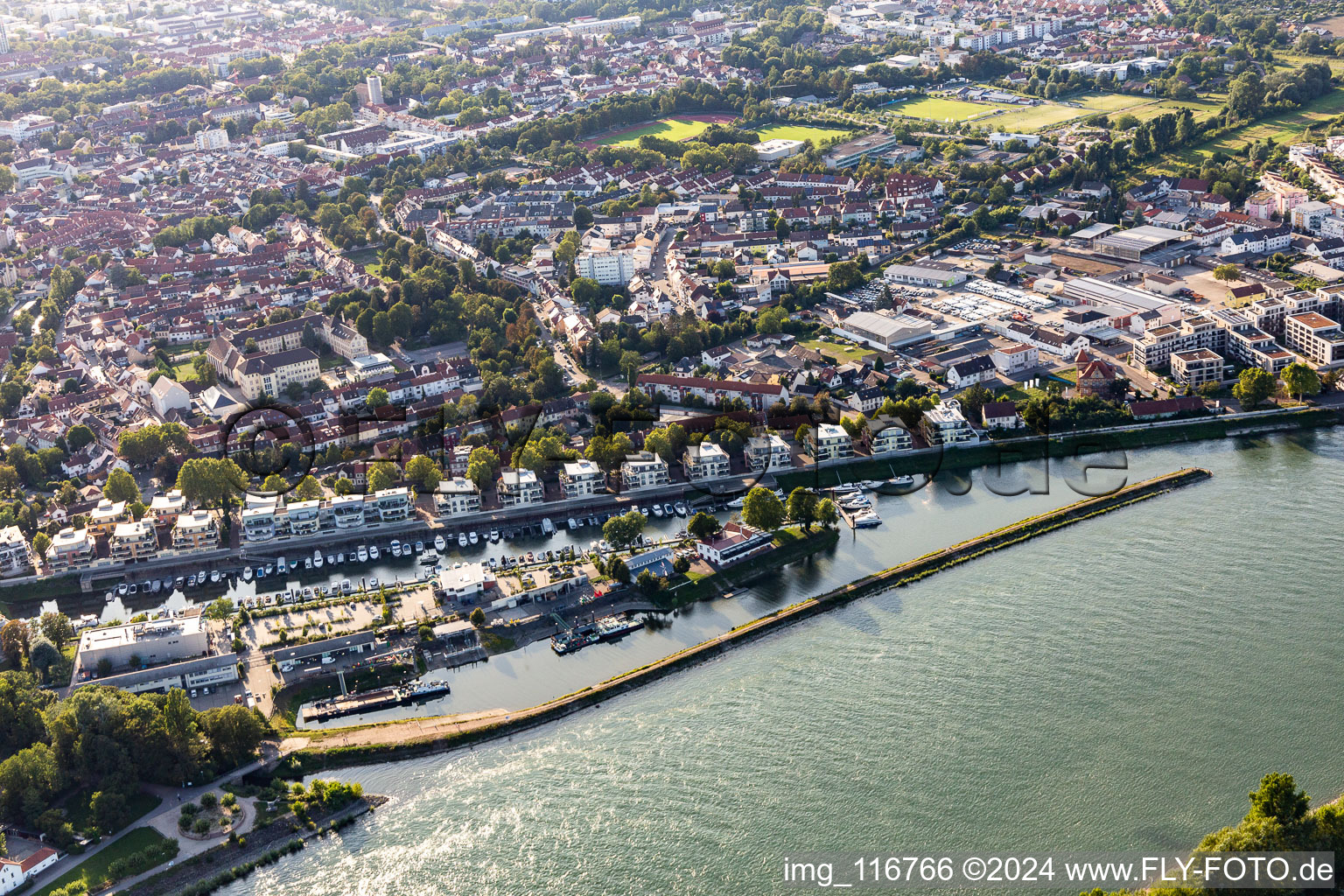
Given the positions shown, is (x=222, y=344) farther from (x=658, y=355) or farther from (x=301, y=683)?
(x=301, y=683)

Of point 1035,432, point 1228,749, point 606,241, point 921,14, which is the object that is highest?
point 921,14

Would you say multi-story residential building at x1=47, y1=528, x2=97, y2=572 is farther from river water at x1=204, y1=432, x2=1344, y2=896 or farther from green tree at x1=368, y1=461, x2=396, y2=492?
river water at x1=204, y1=432, x2=1344, y2=896

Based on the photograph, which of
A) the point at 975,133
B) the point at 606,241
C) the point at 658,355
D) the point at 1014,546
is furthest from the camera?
the point at 975,133

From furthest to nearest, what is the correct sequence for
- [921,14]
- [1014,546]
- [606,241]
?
[921,14], [606,241], [1014,546]

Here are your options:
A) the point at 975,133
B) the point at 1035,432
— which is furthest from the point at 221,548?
the point at 975,133

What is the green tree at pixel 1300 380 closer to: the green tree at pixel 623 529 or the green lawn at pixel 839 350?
the green lawn at pixel 839 350

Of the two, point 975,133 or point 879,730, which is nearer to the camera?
point 879,730

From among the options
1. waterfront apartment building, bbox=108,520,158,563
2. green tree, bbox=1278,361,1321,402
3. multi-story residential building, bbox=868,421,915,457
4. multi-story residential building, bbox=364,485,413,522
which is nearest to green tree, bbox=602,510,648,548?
multi-story residential building, bbox=364,485,413,522
